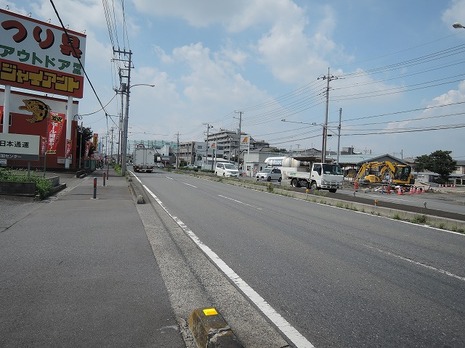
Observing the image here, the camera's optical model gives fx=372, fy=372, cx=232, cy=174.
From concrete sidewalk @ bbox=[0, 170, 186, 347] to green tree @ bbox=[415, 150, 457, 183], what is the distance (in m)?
73.0

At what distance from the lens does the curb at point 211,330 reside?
327 cm

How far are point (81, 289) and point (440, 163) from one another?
76.4 m

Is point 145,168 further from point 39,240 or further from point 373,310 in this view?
point 373,310

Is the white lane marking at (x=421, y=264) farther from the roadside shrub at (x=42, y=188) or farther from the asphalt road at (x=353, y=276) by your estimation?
the roadside shrub at (x=42, y=188)

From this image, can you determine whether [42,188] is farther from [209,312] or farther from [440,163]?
[440,163]

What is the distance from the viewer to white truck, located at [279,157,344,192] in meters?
28.0

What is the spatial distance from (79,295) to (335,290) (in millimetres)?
3425

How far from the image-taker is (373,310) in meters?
4.53

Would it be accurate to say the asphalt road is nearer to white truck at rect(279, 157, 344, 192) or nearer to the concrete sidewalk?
the concrete sidewalk

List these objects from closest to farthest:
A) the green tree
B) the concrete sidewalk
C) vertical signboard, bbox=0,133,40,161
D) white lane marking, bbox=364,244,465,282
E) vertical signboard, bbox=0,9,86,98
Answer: the concrete sidewalk < white lane marking, bbox=364,244,465,282 < vertical signboard, bbox=0,133,40,161 < vertical signboard, bbox=0,9,86,98 < the green tree

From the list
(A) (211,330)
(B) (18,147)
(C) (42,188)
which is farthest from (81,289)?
(B) (18,147)

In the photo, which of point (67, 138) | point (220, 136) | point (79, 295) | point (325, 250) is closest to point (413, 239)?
point (325, 250)

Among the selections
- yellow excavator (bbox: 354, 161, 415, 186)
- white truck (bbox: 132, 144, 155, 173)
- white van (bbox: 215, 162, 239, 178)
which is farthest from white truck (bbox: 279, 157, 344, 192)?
white truck (bbox: 132, 144, 155, 173)

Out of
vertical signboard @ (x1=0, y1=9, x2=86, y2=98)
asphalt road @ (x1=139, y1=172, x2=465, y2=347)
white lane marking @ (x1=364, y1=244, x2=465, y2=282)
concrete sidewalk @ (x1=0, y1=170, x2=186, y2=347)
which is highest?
vertical signboard @ (x1=0, y1=9, x2=86, y2=98)
